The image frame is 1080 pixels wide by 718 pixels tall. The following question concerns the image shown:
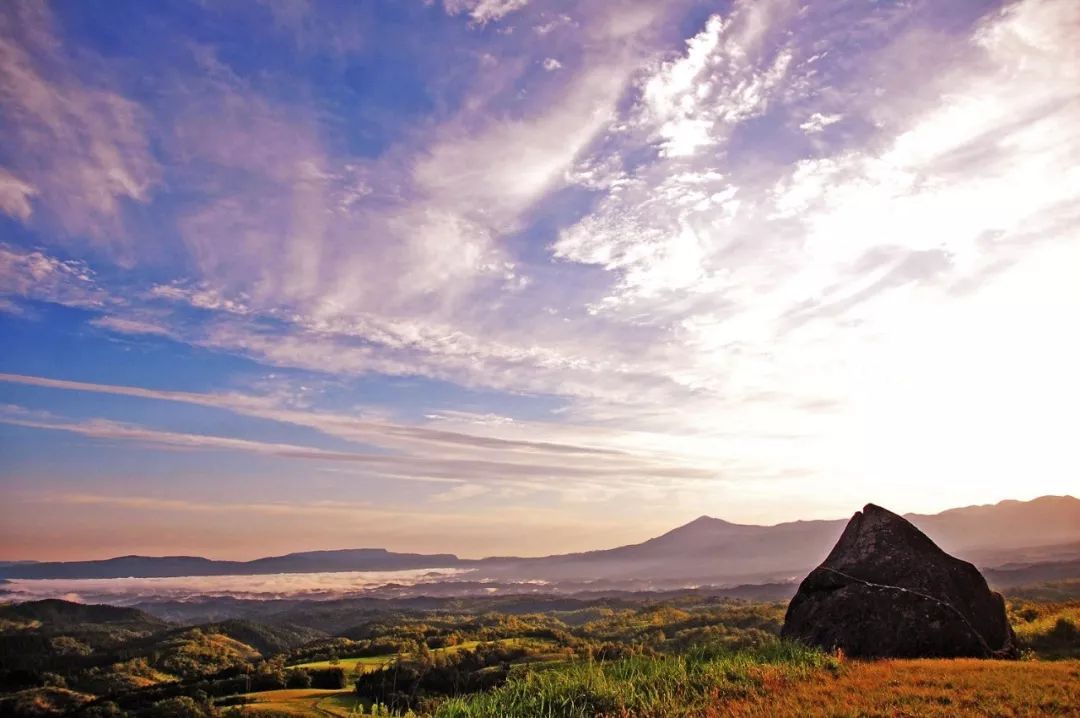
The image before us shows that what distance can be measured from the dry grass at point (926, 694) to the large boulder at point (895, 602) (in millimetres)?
5348

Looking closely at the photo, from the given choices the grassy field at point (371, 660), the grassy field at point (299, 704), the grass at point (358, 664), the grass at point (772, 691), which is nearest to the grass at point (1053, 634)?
the grass at point (772, 691)

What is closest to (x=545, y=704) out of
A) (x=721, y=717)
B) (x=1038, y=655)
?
(x=721, y=717)

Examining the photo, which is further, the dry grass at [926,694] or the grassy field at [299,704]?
the grassy field at [299,704]

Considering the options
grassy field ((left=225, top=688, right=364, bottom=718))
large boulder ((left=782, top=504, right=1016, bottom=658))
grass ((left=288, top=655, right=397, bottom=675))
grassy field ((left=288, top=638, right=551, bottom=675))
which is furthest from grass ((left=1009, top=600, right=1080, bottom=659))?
grassy field ((left=288, top=638, right=551, bottom=675))

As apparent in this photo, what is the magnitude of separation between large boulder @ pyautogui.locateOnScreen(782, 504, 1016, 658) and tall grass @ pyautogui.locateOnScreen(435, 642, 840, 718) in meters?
5.29

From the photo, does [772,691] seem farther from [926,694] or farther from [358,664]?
[358,664]

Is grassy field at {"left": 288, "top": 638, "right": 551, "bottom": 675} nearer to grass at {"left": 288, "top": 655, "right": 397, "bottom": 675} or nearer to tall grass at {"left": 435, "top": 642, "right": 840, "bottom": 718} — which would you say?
grass at {"left": 288, "top": 655, "right": 397, "bottom": 675}

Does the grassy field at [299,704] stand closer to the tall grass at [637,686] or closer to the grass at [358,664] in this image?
the grass at [358,664]

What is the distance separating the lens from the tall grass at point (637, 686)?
12.5m

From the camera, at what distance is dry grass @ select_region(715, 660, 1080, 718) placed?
38.7 feet

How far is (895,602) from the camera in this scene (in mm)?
23328

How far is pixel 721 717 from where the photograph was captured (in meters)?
11.5

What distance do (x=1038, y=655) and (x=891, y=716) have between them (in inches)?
743

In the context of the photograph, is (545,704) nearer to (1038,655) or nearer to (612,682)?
(612,682)
